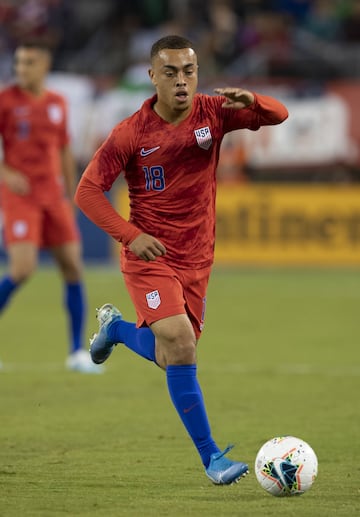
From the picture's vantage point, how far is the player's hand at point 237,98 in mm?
5840

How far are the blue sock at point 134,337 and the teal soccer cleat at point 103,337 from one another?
0.04 meters

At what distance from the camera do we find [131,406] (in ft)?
27.0

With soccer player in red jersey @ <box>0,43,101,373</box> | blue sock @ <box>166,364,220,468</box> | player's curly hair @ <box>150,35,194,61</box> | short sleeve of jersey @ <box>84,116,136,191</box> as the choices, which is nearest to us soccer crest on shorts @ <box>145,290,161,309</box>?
blue sock @ <box>166,364,220,468</box>

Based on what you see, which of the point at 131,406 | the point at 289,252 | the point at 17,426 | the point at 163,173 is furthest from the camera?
the point at 289,252

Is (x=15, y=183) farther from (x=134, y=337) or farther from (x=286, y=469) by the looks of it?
(x=286, y=469)

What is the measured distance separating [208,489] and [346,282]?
36.5 ft

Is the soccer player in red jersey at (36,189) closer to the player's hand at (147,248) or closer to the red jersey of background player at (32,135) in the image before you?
the red jersey of background player at (32,135)

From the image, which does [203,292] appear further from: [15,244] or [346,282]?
[346,282]

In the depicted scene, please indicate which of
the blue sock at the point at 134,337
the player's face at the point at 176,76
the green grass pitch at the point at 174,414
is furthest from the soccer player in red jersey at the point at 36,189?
the player's face at the point at 176,76

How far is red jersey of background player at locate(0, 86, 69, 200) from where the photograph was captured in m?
9.86

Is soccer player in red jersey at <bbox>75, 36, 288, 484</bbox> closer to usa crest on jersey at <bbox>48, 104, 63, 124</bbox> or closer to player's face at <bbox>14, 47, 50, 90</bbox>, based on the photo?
player's face at <bbox>14, 47, 50, 90</bbox>

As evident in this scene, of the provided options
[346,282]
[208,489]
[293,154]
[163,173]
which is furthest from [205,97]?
[293,154]

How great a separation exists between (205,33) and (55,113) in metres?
11.1

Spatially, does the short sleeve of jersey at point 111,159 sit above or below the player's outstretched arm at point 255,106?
below
